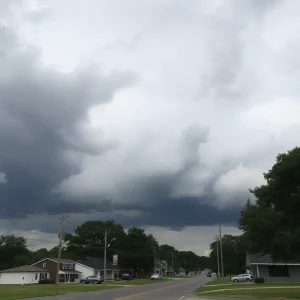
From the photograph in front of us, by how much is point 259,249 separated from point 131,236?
10260cm

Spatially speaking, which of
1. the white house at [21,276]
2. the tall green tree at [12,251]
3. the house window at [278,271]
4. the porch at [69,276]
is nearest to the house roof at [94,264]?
the porch at [69,276]

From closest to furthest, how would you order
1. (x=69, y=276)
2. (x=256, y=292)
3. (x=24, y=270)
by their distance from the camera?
(x=256, y=292) < (x=24, y=270) < (x=69, y=276)

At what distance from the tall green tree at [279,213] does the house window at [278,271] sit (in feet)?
107

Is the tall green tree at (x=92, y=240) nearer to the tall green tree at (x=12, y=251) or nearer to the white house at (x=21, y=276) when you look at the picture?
the tall green tree at (x=12, y=251)

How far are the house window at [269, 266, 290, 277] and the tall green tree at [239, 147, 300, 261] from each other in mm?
32626

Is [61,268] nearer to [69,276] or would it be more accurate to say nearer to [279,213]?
[69,276]

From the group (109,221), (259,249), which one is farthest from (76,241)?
(259,249)

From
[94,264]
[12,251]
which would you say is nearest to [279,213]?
[94,264]

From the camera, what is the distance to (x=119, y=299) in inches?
1079

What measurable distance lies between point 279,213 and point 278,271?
35742 millimetres

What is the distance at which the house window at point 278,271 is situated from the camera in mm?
61819

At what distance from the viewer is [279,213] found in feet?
103

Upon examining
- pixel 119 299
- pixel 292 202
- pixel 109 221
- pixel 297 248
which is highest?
pixel 109 221

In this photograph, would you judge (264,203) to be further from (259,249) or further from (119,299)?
(119,299)
